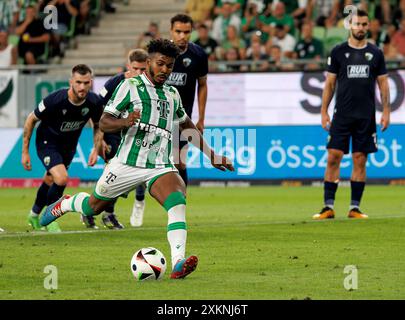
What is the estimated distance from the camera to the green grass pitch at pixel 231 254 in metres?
9.02

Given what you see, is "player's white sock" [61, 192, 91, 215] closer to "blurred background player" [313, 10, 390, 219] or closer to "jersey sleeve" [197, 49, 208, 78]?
"jersey sleeve" [197, 49, 208, 78]

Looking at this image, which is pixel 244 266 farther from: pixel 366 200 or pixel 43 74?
pixel 43 74

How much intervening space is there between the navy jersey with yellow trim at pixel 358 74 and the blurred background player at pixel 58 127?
3402 mm

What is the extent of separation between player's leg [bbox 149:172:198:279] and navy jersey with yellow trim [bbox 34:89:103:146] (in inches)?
182

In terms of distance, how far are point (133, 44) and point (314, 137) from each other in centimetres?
697

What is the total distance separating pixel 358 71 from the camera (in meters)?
15.9

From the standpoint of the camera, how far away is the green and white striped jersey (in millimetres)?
10375

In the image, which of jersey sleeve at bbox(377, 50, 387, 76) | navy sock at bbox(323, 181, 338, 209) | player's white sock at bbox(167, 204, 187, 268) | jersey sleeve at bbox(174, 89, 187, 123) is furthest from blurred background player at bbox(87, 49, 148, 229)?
player's white sock at bbox(167, 204, 187, 268)

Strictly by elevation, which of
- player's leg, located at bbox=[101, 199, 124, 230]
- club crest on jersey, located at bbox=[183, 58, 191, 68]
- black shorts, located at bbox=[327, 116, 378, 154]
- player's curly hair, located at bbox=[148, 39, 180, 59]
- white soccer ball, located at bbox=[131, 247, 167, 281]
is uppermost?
player's curly hair, located at bbox=[148, 39, 180, 59]

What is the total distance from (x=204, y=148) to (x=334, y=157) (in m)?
5.35

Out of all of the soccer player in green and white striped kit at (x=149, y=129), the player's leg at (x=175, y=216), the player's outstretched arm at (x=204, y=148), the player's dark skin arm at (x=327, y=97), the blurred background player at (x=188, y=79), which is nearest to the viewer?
the player's leg at (x=175, y=216)

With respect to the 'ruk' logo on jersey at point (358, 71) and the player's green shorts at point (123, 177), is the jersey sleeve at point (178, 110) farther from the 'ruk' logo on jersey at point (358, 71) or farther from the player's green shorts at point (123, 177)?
the 'ruk' logo on jersey at point (358, 71)

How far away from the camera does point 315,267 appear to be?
34.5ft

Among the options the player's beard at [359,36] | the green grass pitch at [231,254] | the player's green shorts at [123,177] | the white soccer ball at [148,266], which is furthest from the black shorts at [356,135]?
the white soccer ball at [148,266]
